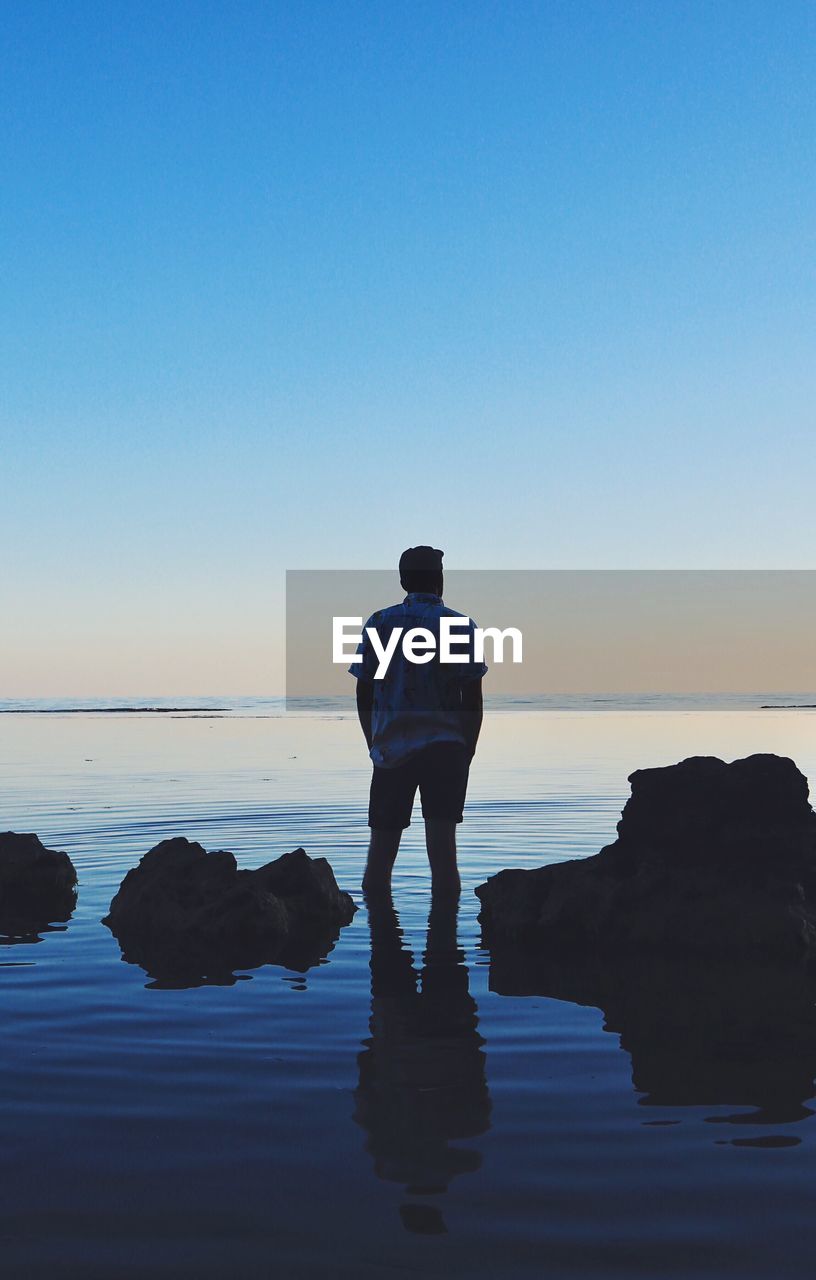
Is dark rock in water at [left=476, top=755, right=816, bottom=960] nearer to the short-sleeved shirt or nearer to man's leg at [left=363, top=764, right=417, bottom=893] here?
man's leg at [left=363, top=764, right=417, bottom=893]

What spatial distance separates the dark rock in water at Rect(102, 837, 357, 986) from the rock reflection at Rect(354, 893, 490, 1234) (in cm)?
88

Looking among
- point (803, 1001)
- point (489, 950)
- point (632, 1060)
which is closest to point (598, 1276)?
point (632, 1060)

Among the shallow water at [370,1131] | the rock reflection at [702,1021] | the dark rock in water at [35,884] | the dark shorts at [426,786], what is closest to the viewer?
the shallow water at [370,1131]

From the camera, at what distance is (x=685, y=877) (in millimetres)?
7613

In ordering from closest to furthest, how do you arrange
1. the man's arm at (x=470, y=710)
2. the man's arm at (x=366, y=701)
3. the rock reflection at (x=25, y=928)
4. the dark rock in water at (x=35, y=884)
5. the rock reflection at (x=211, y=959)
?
the rock reflection at (x=211, y=959)
the rock reflection at (x=25, y=928)
the man's arm at (x=470, y=710)
the man's arm at (x=366, y=701)
the dark rock in water at (x=35, y=884)

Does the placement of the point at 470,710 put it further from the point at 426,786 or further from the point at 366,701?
the point at 366,701

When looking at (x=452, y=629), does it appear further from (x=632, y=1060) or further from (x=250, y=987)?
(x=632, y=1060)

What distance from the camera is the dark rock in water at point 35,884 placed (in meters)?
8.85

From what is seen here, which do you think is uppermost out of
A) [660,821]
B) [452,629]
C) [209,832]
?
[452,629]

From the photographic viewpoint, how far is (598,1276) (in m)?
2.91

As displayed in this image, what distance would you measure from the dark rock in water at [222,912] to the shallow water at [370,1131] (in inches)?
10.4

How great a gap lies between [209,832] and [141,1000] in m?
7.16

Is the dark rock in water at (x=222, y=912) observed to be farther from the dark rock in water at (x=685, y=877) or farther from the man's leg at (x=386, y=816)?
the dark rock in water at (x=685, y=877)

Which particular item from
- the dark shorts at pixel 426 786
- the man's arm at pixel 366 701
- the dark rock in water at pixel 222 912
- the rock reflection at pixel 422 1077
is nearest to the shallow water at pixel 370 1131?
the rock reflection at pixel 422 1077
